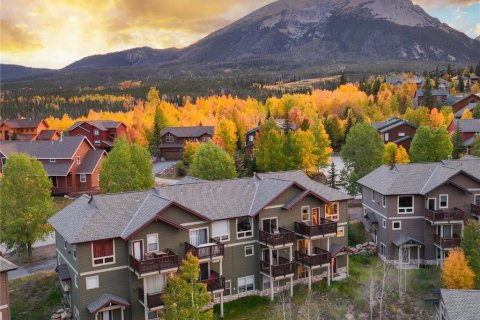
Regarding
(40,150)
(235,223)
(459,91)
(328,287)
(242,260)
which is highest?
(459,91)

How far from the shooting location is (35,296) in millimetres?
38156

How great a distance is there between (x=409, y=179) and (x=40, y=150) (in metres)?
46.8

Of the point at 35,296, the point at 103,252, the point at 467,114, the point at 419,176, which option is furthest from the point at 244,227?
the point at 467,114

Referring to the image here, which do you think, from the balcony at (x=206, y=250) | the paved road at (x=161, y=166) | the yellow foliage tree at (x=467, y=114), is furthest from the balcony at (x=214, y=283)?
the yellow foliage tree at (x=467, y=114)

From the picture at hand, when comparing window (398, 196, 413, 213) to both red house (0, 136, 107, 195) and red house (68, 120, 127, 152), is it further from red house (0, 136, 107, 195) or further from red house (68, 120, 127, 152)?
red house (68, 120, 127, 152)

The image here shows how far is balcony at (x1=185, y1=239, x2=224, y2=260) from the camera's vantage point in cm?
3519

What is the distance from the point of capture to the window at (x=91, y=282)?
33.4 metres

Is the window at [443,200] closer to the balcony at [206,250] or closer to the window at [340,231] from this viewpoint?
the window at [340,231]

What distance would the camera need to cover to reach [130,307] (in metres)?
34.3

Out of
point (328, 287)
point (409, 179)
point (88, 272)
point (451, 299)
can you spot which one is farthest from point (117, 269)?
point (409, 179)

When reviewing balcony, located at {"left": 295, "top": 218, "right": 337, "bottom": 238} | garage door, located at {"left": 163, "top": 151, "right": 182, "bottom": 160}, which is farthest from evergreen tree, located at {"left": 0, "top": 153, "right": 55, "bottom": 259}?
garage door, located at {"left": 163, "top": 151, "right": 182, "bottom": 160}

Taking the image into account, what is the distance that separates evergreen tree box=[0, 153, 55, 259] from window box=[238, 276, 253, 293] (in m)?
17.5

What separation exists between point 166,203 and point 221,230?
5.05m

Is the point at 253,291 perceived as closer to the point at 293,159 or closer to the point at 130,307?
the point at 130,307
